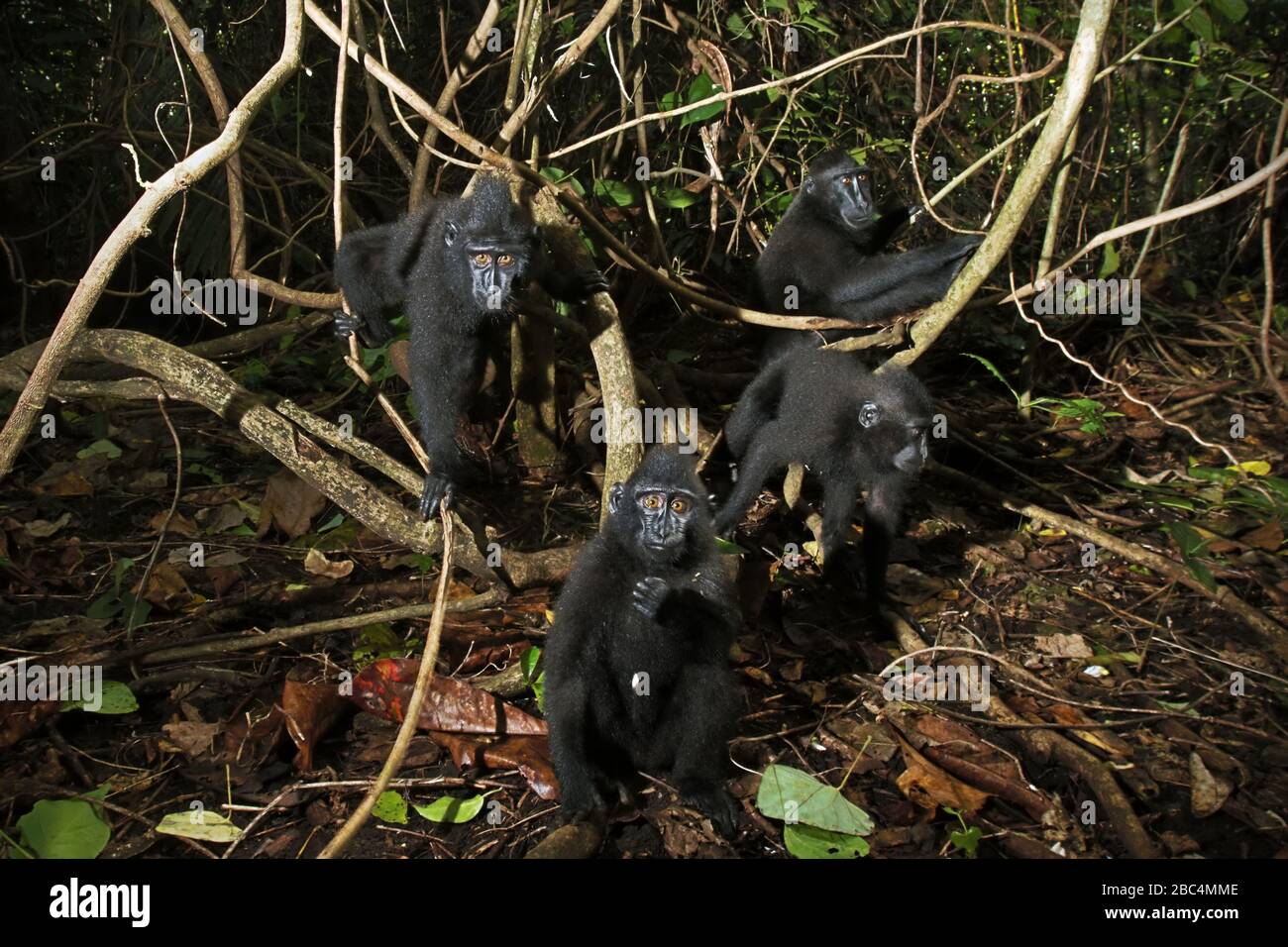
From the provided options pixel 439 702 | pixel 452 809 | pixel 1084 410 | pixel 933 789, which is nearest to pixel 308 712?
pixel 439 702

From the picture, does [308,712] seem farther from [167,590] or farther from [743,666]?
[743,666]

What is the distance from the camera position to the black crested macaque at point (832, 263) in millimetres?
8602

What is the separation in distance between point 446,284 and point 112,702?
3147 mm

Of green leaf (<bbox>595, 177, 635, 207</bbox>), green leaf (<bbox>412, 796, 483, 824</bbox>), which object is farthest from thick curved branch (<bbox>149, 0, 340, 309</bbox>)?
green leaf (<bbox>412, 796, 483, 824</bbox>)

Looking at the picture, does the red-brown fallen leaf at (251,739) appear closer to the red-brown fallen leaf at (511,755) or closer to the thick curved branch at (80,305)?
the red-brown fallen leaf at (511,755)

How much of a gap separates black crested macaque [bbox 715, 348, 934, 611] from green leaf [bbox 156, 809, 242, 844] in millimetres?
3915

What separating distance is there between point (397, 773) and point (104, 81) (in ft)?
24.9

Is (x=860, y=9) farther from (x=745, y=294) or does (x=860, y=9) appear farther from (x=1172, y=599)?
(x=1172, y=599)

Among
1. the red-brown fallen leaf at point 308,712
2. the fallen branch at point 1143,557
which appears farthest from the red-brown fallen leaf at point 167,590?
the fallen branch at point 1143,557

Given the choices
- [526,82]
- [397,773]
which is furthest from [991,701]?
[526,82]

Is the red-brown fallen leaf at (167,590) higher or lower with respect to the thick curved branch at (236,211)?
lower

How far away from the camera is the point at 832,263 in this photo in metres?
8.77

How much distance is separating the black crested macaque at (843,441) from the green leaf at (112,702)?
3999 millimetres

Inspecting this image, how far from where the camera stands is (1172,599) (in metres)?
6.89
